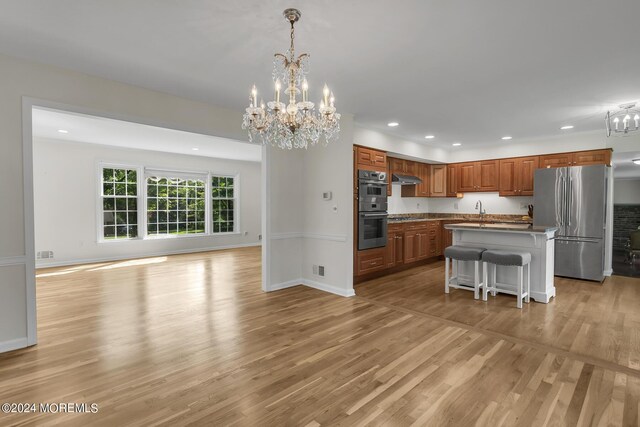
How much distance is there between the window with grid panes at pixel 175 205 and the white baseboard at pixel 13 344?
5.32 m

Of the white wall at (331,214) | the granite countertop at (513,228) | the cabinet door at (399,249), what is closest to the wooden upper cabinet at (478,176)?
the cabinet door at (399,249)

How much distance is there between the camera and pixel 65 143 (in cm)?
664

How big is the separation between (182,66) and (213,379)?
273 centimetres

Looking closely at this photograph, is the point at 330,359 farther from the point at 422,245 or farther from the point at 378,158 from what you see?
the point at 422,245

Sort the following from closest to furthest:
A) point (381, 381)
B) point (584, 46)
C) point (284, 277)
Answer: point (381, 381)
point (584, 46)
point (284, 277)

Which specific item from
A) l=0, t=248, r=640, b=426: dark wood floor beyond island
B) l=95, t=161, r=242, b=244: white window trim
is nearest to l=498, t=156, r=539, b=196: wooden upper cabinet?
l=0, t=248, r=640, b=426: dark wood floor beyond island

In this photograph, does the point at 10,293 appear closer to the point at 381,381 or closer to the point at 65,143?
the point at 381,381

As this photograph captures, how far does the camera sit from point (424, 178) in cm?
740

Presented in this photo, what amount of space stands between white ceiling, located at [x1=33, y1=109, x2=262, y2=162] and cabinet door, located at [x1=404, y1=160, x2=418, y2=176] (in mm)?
3295

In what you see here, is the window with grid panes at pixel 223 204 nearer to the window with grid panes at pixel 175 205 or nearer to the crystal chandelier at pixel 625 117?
the window with grid panes at pixel 175 205

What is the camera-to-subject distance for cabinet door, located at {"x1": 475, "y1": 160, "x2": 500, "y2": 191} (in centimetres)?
678

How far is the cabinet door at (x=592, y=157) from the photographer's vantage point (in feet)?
17.9

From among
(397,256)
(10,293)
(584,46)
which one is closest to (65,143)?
(10,293)

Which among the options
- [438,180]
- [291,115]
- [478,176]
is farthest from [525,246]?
[291,115]
